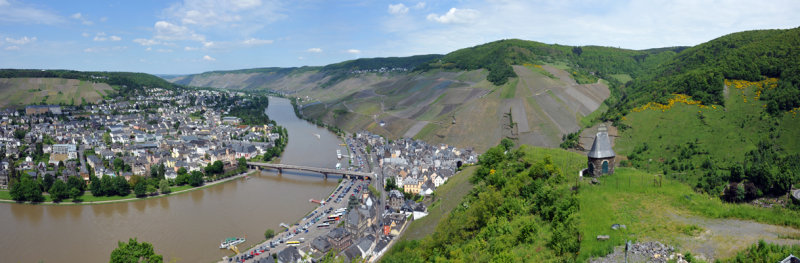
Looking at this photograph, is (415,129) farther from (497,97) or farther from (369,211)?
(369,211)

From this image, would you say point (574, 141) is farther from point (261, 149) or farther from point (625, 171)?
point (261, 149)

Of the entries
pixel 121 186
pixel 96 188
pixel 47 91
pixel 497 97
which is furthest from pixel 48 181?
pixel 47 91

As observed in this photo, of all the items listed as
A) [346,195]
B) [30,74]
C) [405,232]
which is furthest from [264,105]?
[405,232]

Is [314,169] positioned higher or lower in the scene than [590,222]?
lower

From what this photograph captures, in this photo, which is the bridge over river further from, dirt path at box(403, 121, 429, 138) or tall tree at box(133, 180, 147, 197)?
dirt path at box(403, 121, 429, 138)

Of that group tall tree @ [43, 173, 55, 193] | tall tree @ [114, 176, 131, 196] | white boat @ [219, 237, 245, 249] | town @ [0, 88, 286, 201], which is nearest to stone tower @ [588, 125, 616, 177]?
white boat @ [219, 237, 245, 249]

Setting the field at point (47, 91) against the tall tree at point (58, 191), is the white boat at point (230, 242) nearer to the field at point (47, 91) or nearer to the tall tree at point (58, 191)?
the tall tree at point (58, 191)
